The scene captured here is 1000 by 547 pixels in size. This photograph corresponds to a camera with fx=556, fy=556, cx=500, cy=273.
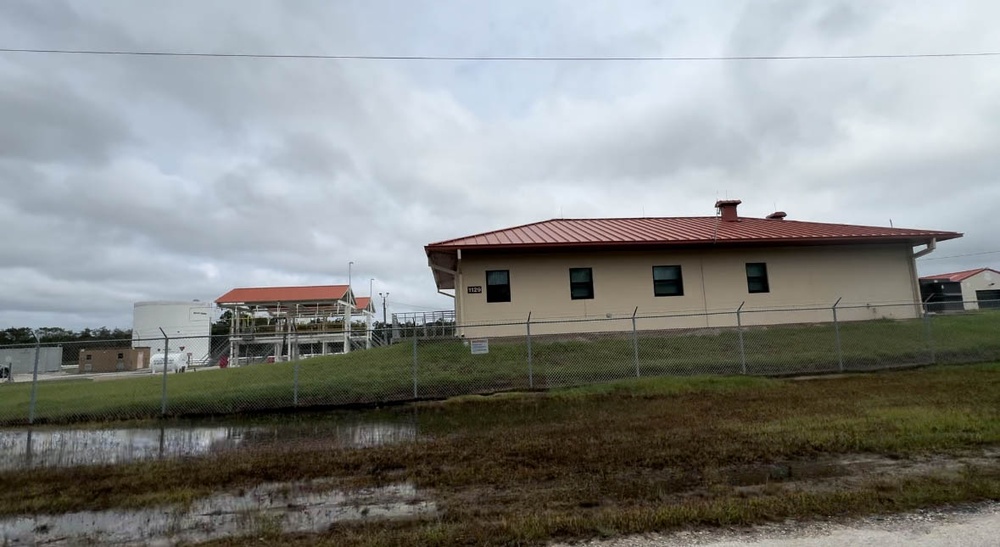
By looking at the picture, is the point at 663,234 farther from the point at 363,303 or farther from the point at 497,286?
the point at 363,303

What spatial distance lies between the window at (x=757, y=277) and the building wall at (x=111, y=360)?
4008 centimetres

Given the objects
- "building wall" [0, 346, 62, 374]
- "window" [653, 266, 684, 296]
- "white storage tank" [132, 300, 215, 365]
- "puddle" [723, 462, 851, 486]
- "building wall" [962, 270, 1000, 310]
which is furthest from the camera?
"building wall" [962, 270, 1000, 310]

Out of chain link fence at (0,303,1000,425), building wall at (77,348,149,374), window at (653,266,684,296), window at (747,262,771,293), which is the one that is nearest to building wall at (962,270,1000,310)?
chain link fence at (0,303,1000,425)

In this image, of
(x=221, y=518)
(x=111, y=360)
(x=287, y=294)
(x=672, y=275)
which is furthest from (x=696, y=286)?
(x=111, y=360)

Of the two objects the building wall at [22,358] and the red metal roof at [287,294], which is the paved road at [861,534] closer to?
the building wall at [22,358]

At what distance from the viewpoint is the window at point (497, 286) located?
1784cm

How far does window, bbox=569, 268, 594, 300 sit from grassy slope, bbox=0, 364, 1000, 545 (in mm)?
7133

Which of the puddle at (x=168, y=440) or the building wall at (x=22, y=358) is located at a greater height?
the building wall at (x=22, y=358)

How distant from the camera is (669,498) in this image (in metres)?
5.20

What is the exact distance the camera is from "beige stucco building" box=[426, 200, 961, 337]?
58.3ft

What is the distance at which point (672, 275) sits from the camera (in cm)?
1877

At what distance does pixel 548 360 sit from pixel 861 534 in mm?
11664

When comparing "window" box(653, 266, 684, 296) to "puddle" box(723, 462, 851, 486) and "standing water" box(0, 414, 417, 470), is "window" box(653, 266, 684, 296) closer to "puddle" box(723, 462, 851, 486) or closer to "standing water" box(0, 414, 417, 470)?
"standing water" box(0, 414, 417, 470)

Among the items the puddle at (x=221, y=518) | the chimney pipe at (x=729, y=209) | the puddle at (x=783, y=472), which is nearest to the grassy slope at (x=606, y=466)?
the puddle at (x=783, y=472)
